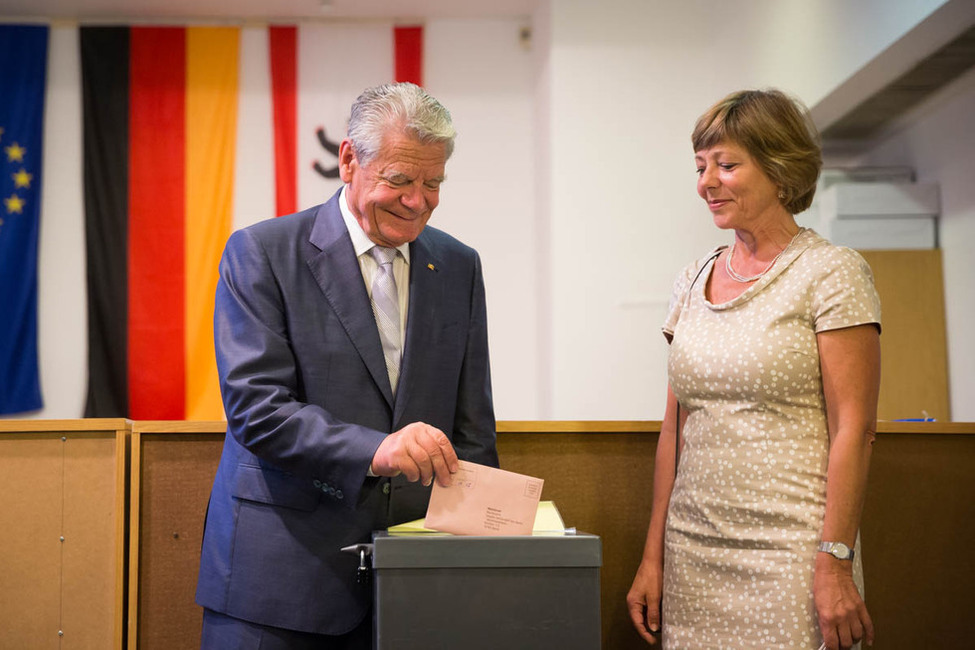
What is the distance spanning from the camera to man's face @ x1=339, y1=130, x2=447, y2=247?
183cm

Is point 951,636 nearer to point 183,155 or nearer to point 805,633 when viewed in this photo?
point 805,633

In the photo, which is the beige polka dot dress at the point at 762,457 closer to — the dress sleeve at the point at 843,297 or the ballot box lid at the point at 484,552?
the dress sleeve at the point at 843,297

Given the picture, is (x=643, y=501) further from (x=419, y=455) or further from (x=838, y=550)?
(x=419, y=455)

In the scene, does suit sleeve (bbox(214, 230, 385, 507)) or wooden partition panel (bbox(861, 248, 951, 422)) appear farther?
wooden partition panel (bbox(861, 248, 951, 422))

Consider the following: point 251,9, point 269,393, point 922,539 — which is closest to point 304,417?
point 269,393

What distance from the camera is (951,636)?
254cm

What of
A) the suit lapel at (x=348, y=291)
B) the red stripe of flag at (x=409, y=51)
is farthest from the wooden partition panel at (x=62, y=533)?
the red stripe of flag at (x=409, y=51)

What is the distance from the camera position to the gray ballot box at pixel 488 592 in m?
1.43

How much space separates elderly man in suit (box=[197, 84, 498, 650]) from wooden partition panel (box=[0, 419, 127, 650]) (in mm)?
744

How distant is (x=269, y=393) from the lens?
1652 millimetres

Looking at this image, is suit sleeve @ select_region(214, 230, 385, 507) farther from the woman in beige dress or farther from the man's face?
the woman in beige dress

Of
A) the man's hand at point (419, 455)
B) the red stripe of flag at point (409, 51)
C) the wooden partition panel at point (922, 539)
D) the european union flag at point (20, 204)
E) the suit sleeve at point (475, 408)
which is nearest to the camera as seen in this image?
the man's hand at point (419, 455)

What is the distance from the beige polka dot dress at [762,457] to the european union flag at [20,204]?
19.9 feet

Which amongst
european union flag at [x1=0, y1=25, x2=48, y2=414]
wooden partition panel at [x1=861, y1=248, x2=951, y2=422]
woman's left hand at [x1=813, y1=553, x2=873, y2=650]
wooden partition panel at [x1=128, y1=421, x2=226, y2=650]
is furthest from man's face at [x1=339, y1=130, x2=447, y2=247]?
european union flag at [x1=0, y1=25, x2=48, y2=414]
